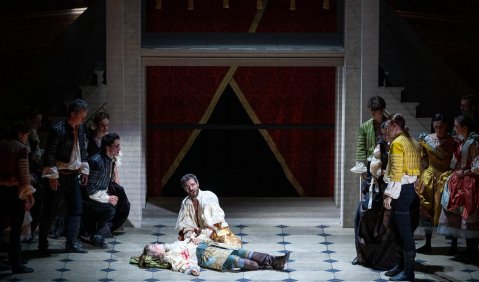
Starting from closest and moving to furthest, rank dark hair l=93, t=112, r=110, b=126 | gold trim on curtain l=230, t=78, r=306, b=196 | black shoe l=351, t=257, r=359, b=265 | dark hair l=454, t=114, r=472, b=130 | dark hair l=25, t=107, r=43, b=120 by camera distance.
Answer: dark hair l=454, t=114, r=472, b=130 → black shoe l=351, t=257, r=359, b=265 → dark hair l=93, t=112, r=110, b=126 → dark hair l=25, t=107, r=43, b=120 → gold trim on curtain l=230, t=78, r=306, b=196

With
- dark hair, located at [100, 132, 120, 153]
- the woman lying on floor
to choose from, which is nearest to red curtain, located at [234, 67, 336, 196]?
dark hair, located at [100, 132, 120, 153]

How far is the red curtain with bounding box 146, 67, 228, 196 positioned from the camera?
14812 millimetres

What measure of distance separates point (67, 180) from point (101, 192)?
50cm

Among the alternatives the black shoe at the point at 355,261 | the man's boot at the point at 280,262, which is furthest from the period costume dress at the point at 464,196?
the man's boot at the point at 280,262

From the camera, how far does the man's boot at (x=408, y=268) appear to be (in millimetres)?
11023

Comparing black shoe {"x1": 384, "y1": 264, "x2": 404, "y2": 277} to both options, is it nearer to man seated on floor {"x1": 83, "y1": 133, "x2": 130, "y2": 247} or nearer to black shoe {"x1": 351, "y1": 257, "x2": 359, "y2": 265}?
black shoe {"x1": 351, "y1": 257, "x2": 359, "y2": 265}

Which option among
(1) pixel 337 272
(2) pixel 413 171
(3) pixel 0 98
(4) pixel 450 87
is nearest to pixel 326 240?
(1) pixel 337 272

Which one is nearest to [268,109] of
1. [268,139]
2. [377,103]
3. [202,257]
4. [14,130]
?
[268,139]

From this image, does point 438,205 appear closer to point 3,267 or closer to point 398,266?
point 398,266

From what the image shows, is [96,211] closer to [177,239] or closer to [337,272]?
[177,239]

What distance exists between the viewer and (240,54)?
13.2 m

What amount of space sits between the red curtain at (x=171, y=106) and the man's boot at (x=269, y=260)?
3.78 meters

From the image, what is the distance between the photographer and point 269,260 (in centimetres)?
1148

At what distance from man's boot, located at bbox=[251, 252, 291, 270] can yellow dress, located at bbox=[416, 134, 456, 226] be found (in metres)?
1.71
